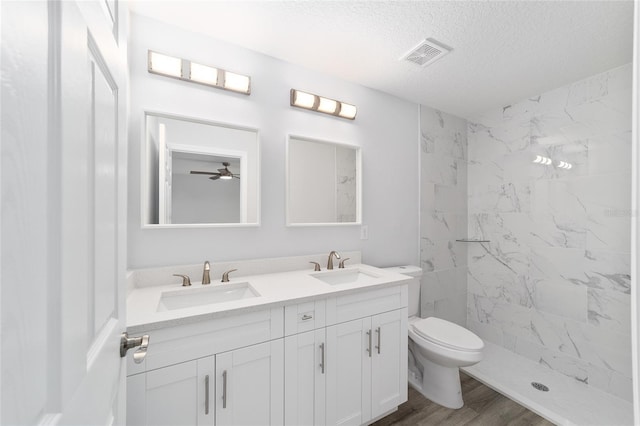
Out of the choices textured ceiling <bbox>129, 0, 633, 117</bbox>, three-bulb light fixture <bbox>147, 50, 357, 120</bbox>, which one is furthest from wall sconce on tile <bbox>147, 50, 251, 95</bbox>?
textured ceiling <bbox>129, 0, 633, 117</bbox>

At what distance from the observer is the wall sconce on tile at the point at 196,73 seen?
1408mm

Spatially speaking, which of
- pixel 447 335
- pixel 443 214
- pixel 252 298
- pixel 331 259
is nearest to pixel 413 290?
pixel 447 335

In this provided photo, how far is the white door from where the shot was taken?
24cm

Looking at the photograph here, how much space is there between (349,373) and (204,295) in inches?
35.8

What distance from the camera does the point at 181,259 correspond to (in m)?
1.47

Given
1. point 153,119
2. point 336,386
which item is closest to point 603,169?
point 336,386

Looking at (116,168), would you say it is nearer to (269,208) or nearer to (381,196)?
(269,208)

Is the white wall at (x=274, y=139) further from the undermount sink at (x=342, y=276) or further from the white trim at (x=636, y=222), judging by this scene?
the white trim at (x=636, y=222)

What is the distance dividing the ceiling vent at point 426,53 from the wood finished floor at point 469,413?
2391 mm

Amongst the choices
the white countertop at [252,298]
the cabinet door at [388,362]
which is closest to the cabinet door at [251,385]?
the white countertop at [252,298]

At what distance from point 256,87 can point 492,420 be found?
2.68 m

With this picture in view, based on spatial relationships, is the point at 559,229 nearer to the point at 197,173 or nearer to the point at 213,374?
the point at 213,374

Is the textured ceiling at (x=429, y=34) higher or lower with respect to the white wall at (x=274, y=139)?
higher

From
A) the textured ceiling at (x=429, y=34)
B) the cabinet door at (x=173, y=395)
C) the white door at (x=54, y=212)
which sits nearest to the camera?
the white door at (x=54, y=212)
